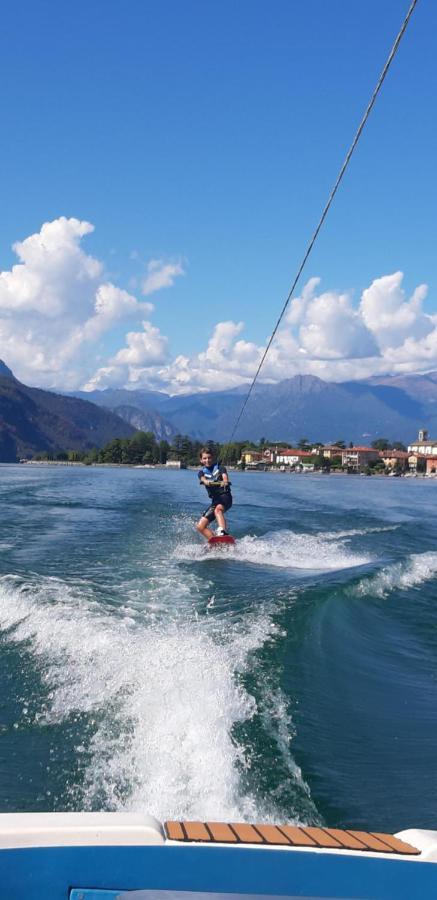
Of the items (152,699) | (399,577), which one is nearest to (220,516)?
(399,577)

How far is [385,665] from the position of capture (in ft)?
22.4

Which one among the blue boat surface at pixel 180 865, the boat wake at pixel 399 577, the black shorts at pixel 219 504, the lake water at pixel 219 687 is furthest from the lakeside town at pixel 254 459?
the blue boat surface at pixel 180 865

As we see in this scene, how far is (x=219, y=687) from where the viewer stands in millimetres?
5348

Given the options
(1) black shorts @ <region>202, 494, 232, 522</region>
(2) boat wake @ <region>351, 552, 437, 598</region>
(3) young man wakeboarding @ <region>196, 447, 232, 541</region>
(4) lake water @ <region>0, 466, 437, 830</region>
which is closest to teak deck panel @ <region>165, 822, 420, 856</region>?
(4) lake water @ <region>0, 466, 437, 830</region>

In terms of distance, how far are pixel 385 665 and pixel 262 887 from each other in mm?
5066

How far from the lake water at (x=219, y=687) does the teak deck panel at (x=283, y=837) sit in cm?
136

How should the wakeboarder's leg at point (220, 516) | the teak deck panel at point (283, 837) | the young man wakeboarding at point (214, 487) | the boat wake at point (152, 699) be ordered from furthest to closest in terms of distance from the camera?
1. the young man wakeboarding at point (214, 487)
2. the wakeboarder's leg at point (220, 516)
3. the boat wake at point (152, 699)
4. the teak deck panel at point (283, 837)

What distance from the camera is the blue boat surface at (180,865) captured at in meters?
2.10

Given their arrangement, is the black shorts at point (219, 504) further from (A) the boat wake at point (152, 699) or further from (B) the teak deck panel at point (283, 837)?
(B) the teak deck panel at point (283, 837)

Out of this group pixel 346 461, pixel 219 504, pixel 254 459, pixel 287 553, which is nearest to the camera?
pixel 287 553

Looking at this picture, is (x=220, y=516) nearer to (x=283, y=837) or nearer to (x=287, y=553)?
(x=287, y=553)

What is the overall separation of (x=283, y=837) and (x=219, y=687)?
10.2 ft

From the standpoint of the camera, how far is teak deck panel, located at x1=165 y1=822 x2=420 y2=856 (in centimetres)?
226

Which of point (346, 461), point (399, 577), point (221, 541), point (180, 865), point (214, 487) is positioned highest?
point (214, 487)
